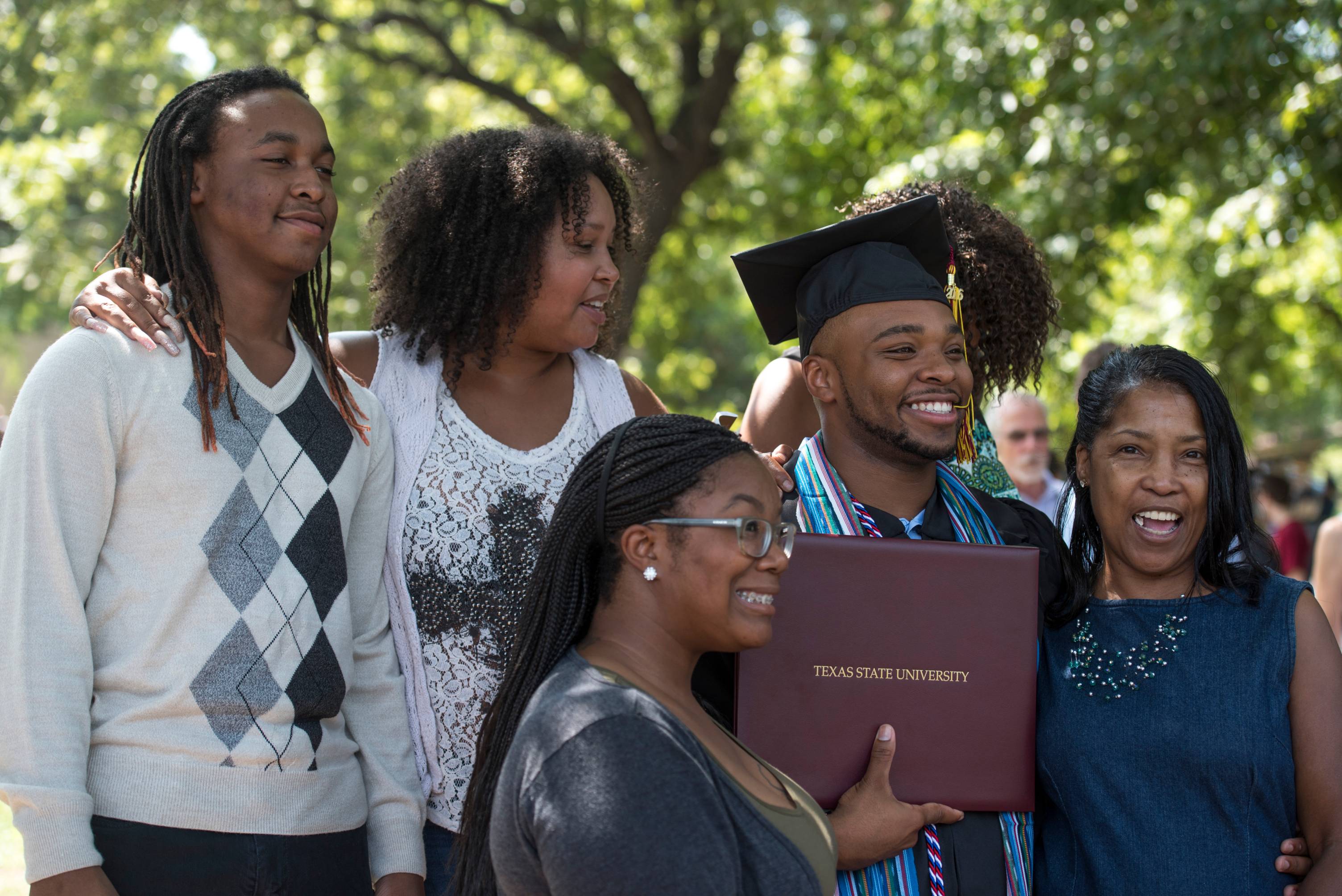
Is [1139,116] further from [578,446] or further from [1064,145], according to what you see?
[578,446]

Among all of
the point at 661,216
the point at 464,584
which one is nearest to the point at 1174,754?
the point at 464,584

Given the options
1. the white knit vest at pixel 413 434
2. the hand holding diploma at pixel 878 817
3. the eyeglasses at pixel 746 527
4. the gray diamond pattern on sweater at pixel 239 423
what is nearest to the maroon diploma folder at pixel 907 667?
the hand holding diploma at pixel 878 817

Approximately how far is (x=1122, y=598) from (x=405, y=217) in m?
1.95

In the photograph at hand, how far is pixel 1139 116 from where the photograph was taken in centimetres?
734

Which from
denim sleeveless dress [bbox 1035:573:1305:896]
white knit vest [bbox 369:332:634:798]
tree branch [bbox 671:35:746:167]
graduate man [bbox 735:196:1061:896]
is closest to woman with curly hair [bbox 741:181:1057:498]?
graduate man [bbox 735:196:1061:896]

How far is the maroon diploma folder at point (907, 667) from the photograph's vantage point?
245cm

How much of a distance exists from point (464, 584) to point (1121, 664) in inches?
54.1

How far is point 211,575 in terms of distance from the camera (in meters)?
2.40

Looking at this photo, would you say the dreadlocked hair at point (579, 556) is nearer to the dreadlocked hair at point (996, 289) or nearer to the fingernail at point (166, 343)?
the fingernail at point (166, 343)

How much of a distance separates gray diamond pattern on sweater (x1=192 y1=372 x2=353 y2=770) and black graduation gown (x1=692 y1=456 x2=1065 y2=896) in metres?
0.76

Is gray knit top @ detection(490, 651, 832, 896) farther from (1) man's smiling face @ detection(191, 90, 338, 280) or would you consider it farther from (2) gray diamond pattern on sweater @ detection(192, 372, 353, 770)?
(1) man's smiling face @ detection(191, 90, 338, 280)

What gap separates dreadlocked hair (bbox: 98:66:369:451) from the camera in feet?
8.32

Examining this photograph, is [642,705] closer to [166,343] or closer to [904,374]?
[904,374]

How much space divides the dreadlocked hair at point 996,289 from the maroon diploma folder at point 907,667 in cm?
99
